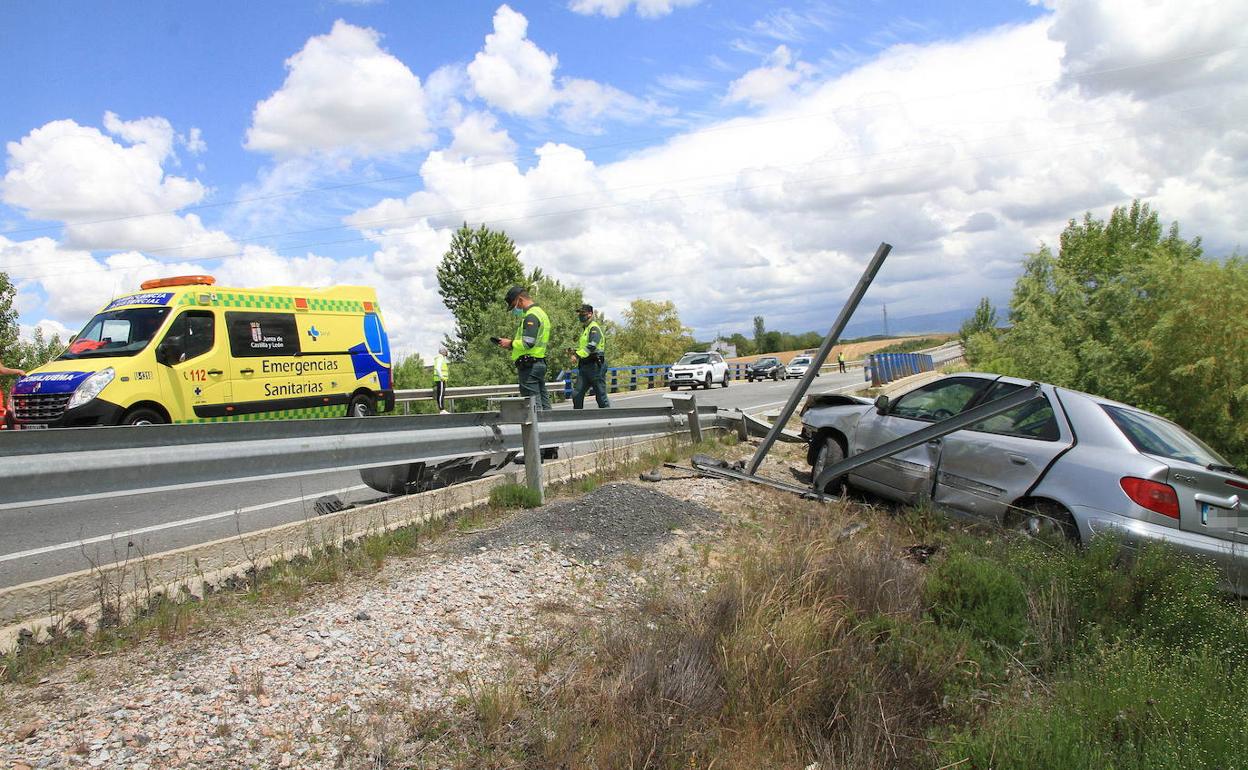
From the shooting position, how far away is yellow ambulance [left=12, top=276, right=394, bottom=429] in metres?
9.80

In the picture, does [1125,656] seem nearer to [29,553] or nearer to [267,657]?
[267,657]

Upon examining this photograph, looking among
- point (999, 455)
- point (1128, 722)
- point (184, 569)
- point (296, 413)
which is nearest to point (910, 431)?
point (999, 455)

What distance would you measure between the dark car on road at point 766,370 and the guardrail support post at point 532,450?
150ft

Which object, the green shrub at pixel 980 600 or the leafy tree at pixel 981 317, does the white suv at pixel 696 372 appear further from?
the leafy tree at pixel 981 317

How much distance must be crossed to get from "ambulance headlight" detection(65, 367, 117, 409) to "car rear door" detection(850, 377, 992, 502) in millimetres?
8655

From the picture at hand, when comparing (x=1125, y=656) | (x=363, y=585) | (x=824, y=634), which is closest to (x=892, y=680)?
(x=824, y=634)

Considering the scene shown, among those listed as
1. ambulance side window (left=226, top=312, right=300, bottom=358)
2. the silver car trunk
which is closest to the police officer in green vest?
ambulance side window (left=226, top=312, right=300, bottom=358)

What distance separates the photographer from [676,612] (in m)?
4.22

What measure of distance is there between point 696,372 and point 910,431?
Result: 3088cm

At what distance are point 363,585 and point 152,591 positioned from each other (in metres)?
0.92

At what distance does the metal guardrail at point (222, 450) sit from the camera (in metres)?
3.14

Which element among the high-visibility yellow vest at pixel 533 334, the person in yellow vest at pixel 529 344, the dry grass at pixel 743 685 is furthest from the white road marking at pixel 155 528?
the dry grass at pixel 743 685

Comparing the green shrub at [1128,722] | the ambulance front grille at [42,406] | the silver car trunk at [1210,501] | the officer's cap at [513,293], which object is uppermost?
the officer's cap at [513,293]

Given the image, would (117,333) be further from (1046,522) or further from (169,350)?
(1046,522)
